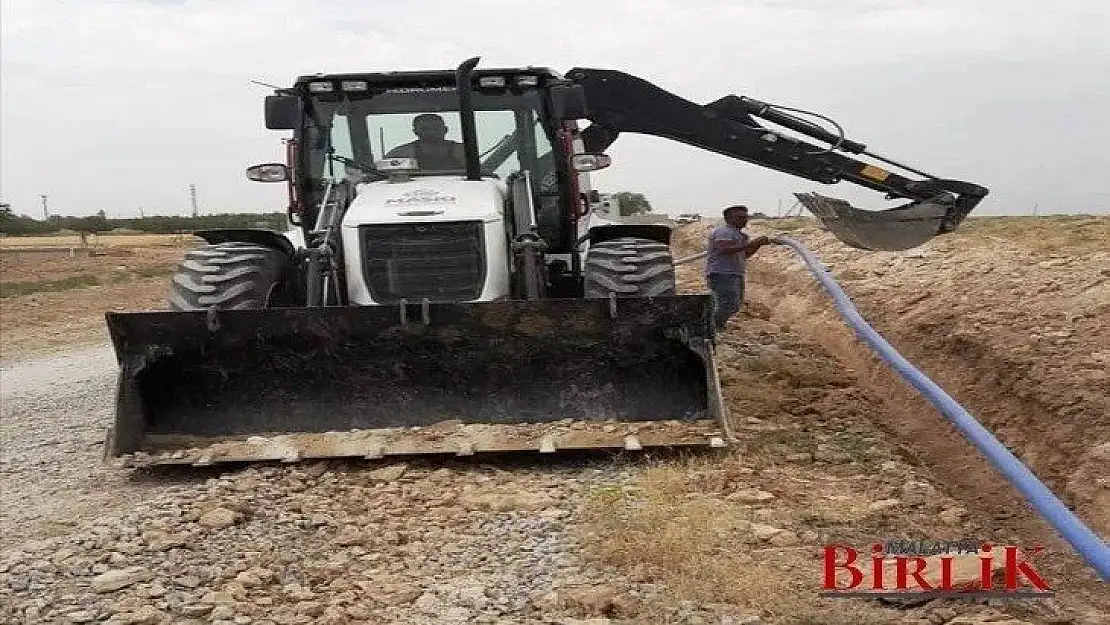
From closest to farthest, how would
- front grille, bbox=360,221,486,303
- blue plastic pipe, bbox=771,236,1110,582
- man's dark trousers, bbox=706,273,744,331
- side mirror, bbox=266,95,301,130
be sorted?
blue plastic pipe, bbox=771,236,1110,582, front grille, bbox=360,221,486,303, side mirror, bbox=266,95,301,130, man's dark trousers, bbox=706,273,744,331

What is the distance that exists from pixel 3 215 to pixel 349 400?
56233 mm

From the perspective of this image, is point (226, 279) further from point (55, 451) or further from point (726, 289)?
point (726, 289)

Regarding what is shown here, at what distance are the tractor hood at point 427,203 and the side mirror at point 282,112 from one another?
28.6 inches

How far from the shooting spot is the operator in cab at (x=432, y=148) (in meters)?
7.29

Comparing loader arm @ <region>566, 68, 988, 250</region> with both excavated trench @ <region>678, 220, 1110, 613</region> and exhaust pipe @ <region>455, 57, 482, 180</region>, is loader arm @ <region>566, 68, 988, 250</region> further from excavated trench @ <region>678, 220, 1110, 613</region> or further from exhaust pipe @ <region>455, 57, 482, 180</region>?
exhaust pipe @ <region>455, 57, 482, 180</region>

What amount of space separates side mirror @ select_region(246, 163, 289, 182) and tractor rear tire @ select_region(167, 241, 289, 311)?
0.46 meters

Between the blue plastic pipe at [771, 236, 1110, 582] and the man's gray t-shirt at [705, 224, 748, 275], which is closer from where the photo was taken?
the blue plastic pipe at [771, 236, 1110, 582]

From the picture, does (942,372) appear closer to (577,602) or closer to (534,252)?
(534,252)

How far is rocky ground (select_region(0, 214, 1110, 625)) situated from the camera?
389 centimetres

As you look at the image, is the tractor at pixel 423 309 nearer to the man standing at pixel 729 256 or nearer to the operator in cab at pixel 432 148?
the operator in cab at pixel 432 148

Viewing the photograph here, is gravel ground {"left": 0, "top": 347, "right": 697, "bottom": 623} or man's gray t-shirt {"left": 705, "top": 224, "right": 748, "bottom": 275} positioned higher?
man's gray t-shirt {"left": 705, "top": 224, "right": 748, "bottom": 275}

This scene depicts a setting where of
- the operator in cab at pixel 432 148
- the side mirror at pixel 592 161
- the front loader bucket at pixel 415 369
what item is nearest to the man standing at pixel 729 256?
the side mirror at pixel 592 161

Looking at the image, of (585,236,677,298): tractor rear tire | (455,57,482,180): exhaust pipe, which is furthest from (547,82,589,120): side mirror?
(585,236,677,298): tractor rear tire

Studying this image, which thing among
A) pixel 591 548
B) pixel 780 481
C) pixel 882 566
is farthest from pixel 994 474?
pixel 591 548
